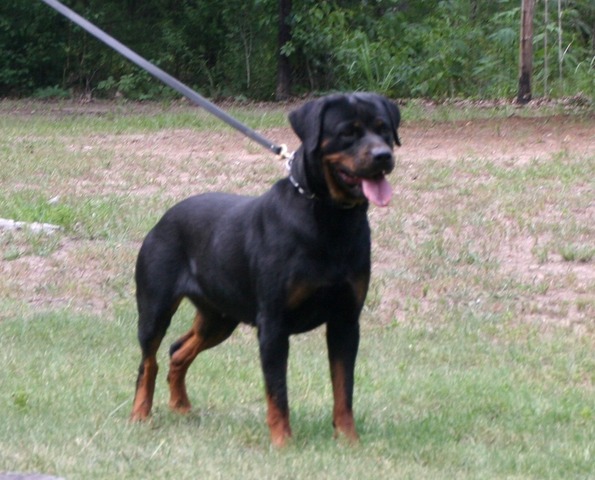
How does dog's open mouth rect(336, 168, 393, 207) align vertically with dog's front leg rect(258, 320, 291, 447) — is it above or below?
above

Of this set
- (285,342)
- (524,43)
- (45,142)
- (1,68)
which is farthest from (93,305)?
(1,68)

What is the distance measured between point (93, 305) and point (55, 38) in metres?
16.9

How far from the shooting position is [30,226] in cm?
1102

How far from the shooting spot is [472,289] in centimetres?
967

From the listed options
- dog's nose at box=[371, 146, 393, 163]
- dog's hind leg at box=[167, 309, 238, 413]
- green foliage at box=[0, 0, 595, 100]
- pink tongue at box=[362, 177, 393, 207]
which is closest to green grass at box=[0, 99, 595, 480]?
dog's hind leg at box=[167, 309, 238, 413]

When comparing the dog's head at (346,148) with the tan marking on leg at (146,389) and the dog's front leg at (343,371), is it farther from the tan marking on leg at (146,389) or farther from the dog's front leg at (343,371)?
the tan marking on leg at (146,389)

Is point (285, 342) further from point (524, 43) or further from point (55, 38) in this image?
point (55, 38)

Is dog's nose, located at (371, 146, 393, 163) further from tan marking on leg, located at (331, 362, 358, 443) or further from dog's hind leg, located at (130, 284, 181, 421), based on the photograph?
dog's hind leg, located at (130, 284, 181, 421)

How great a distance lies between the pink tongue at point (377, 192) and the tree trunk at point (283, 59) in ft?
59.0

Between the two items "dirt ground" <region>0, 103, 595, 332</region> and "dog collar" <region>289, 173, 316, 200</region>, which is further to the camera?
"dirt ground" <region>0, 103, 595, 332</region>

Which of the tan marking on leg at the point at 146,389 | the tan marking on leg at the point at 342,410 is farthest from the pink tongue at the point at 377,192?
the tan marking on leg at the point at 146,389

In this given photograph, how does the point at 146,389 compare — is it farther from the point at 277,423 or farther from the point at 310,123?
the point at 310,123

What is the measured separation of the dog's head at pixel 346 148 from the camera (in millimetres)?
5348

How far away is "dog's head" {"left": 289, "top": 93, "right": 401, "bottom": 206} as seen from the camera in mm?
5348
